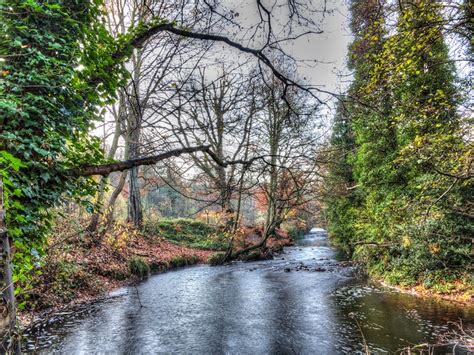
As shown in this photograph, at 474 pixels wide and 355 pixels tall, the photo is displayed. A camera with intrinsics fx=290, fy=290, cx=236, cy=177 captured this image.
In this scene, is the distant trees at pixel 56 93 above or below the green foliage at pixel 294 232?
above

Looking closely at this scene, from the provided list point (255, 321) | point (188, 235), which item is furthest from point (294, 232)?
point (255, 321)

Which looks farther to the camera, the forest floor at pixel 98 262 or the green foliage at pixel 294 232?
the green foliage at pixel 294 232

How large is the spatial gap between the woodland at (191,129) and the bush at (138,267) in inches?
3.5

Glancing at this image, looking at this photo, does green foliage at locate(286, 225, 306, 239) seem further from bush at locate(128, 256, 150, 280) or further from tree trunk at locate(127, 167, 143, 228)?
bush at locate(128, 256, 150, 280)

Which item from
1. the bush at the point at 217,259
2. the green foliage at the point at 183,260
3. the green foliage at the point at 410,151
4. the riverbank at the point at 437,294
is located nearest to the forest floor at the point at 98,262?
the green foliage at the point at 183,260

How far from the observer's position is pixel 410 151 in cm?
683

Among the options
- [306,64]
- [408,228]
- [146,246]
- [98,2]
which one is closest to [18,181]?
[98,2]

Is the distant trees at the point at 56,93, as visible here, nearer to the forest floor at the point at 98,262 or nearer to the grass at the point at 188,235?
the forest floor at the point at 98,262

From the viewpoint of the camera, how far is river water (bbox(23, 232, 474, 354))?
538cm

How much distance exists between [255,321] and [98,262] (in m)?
6.53

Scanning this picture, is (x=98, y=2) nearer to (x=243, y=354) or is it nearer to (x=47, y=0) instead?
(x=47, y=0)

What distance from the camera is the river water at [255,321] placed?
538 cm

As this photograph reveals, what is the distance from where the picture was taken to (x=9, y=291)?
2355 mm

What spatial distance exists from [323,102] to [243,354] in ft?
14.7
